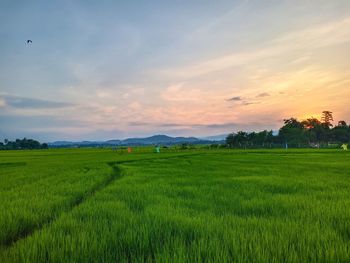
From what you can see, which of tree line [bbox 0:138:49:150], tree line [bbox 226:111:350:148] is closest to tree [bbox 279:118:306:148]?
tree line [bbox 226:111:350:148]

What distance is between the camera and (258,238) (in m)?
3.33

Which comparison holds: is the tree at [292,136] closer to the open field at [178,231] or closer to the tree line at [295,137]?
the tree line at [295,137]

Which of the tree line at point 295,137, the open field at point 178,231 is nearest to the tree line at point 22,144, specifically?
the tree line at point 295,137

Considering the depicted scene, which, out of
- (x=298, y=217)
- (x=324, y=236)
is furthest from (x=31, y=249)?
(x=298, y=217)

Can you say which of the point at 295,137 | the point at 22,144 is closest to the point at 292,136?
the point at 295,137

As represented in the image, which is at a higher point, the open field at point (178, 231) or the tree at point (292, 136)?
the tree at point (292, 136)

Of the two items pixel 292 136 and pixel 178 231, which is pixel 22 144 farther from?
pixel 178 231

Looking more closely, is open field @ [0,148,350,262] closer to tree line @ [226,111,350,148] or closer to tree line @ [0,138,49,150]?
tree line @ [226,111,350,148]

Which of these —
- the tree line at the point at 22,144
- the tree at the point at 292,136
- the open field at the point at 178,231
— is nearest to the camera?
the open field at the point at 178,231

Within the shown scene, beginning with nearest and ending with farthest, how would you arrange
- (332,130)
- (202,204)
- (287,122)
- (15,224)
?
1. (15,224)
2. (202,204)
3. (332,130)
4. (287,122)

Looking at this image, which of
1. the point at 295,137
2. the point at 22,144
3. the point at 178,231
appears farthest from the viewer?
the point at 22,144

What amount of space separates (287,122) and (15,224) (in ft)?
323

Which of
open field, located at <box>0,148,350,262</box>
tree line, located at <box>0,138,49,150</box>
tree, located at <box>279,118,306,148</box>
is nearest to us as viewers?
open field, located at <box>0,148,350,262</box>

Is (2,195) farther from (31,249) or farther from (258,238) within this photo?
(258,238)
